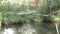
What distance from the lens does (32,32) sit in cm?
1850

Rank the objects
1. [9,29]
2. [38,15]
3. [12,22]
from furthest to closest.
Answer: [38,15] → [12,22] → [9,29]

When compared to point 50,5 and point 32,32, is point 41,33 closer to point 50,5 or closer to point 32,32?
point 32,32

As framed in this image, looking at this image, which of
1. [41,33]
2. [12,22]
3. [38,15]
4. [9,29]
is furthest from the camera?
[38,15]

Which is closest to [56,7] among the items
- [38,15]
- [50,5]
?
[50,5]

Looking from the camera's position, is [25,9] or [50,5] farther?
[25,9]

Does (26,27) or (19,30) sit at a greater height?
(19,30)

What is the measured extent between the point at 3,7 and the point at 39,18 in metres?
4.32

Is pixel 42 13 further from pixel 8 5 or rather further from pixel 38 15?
pixel 8 5

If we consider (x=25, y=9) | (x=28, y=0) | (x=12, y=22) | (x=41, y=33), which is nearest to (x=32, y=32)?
(x=41, y=33)

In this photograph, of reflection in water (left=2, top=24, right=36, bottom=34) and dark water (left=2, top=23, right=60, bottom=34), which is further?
dark water (left=2, top=23, right=60, bottom=34)

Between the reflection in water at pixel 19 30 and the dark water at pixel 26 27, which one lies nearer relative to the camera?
the reflection in water at pixel 19 30

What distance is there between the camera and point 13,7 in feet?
81.0

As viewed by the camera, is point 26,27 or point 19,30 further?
point 26,27

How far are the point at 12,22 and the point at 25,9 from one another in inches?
172
